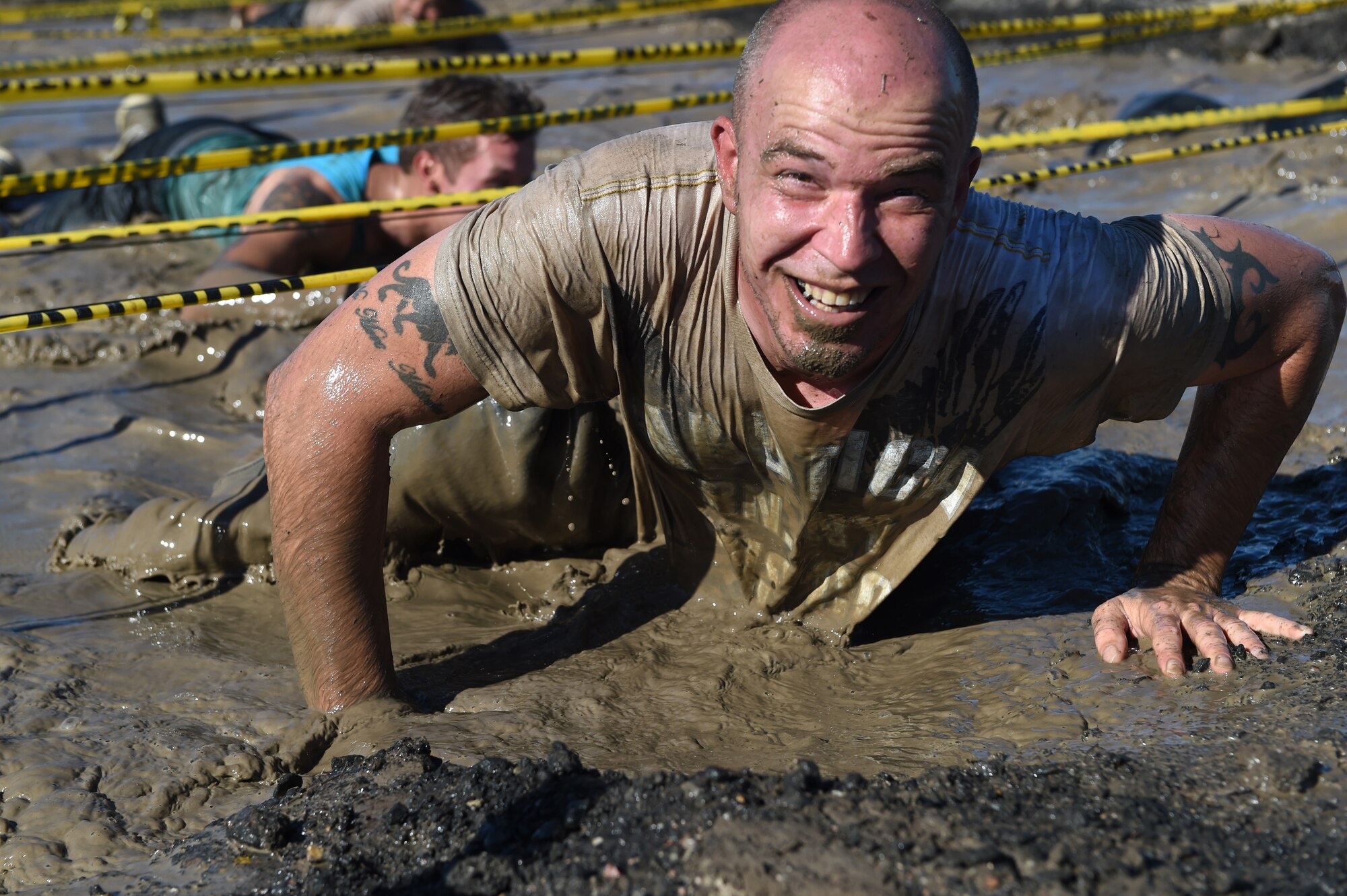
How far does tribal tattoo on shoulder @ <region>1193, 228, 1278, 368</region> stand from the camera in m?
2.49

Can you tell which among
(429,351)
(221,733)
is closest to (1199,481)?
(429,351)

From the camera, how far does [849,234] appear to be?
2074 mm

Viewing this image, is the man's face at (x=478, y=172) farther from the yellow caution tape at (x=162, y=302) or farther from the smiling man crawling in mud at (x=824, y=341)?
the smiling man crawling in mud at (x=824, y=341)

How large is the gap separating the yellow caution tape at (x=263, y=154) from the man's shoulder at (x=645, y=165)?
228cm

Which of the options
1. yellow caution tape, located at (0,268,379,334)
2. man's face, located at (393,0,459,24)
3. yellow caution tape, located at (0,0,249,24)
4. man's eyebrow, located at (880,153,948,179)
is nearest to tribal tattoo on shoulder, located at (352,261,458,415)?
man's eyebrow, located at (880,153,948,179)

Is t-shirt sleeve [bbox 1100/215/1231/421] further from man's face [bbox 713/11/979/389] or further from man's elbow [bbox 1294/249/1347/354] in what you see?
man's face [bbox 713/11/979/389]

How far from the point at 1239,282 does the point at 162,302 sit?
268 centimetres

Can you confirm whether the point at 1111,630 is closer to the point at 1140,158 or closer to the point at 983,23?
the point at 1140,158

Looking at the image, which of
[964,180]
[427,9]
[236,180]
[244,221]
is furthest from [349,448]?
[427,9]

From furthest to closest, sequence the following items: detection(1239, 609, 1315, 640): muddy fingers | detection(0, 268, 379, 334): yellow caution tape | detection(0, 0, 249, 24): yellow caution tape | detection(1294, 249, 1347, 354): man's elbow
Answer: detection(0, 0, 249, 24): yellow caution tape < detection(0, 268, 379, 334): yellow caution tape < detection(1294, 249, 1347, 354): man's elbow < detection(1239, 609, 1315, 640): muddy fingers

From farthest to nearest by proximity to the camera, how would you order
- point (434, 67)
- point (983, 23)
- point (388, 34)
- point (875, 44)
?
point (983, 23) → point (388, 34) → point (434, 67) → point (875, 44)

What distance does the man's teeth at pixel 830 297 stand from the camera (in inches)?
83.7

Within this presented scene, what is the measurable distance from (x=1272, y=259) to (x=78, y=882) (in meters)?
2.47

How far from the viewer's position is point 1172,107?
6.09 meters
